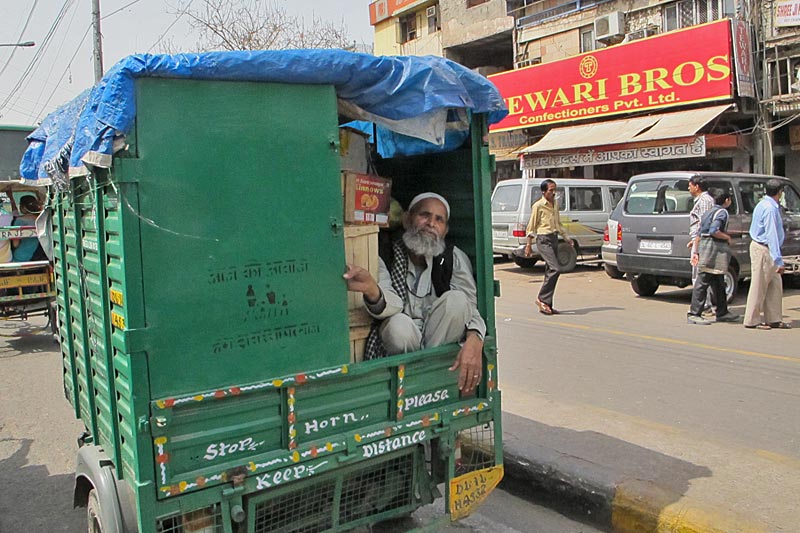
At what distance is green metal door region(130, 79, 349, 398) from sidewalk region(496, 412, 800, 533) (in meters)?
1.87

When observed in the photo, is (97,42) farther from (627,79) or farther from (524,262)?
(627,79)

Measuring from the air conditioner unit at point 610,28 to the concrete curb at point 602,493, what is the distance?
17.4 metres

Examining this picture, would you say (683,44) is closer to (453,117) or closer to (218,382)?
(453,117)

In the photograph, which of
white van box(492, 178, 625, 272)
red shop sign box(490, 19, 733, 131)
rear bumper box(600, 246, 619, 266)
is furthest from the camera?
red shop sign box(490, 19, 733, 131)

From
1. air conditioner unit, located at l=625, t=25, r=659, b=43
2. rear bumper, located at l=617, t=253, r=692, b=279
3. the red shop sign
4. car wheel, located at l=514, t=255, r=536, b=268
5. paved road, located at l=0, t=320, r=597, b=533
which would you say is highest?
air conditioner unit, located at l=625, t=25, r=659, b=43

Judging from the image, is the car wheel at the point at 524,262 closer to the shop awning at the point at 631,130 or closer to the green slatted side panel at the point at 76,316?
the shop awning at the point at 631,130

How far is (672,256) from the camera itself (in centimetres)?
1018

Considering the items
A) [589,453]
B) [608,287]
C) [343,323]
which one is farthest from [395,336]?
[608,287]

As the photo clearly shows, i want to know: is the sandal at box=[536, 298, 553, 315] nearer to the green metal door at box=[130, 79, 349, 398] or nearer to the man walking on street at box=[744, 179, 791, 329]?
the man walking on street at box=[744, 179, 791, 329]

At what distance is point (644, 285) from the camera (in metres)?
11.3

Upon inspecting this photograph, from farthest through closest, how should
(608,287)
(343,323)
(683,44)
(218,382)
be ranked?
(683,44)
(608,287)
(343,323)
(218,382)

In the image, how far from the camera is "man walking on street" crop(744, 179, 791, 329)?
797 cm

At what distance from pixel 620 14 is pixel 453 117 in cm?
1823

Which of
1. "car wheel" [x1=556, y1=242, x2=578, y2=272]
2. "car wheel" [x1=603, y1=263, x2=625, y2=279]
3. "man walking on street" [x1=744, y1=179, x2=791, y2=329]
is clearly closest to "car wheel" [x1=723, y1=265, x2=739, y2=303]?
"man walking on street" [x1=744, y1=179, x2=791, y2=329]
